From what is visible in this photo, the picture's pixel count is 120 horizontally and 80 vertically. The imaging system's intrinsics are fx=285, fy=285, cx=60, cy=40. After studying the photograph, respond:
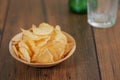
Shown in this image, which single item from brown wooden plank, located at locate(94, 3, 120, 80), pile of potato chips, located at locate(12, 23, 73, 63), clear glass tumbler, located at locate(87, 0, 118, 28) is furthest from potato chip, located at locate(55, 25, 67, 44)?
clear glass tumbler, located at locate(87, 0, 118, 28)

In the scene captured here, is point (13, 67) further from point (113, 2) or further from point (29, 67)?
point (113, 2)

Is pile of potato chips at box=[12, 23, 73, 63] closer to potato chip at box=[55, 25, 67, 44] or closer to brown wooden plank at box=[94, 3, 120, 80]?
potato chip at box=[55, 25, 67, 44]

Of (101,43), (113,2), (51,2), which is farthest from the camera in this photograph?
(51,2)

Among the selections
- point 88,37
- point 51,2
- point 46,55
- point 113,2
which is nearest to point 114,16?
point 113,2

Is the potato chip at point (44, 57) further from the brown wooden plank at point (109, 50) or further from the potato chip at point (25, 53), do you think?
the brown wooden plank at point (109, 50)

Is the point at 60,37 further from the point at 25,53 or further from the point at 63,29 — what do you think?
the point at 63,29

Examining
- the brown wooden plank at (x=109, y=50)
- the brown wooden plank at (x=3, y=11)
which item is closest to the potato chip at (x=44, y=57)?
the brown wooden plank at (x=109, y=50)
